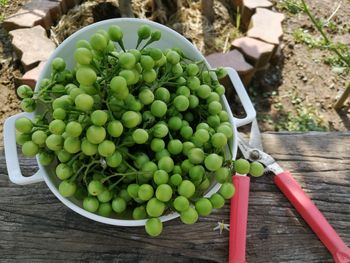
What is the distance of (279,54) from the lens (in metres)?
→ 1.56

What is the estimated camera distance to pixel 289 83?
62.0 inches

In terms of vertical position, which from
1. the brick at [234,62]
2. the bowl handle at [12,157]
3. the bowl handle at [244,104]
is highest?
the bowl handle at [244,104]

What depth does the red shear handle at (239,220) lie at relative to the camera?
71 centimetres

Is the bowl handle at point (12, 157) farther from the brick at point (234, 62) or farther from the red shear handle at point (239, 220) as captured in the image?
the brick at point (234, 62)

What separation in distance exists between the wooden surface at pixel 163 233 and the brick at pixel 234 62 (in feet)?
2.06

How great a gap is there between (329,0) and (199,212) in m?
1.56

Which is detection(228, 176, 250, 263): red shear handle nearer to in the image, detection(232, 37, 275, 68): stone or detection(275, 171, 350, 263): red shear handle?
detection(275, 171, 350, 263): red shear handle

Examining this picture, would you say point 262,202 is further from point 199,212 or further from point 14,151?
point 14,151

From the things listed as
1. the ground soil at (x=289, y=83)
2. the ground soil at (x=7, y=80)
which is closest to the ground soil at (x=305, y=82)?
the ground soil at (x=289, y=83)

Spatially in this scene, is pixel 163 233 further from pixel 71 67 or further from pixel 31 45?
pixel 31 45

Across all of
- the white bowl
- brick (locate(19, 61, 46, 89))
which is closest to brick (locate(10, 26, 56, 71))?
brick (locate(19, 61, 46, 89))

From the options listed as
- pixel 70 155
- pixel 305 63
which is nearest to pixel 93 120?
pixel 70 155

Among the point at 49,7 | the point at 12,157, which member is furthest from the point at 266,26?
the point at 12,157

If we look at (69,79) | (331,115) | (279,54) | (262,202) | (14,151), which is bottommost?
(331,115)
